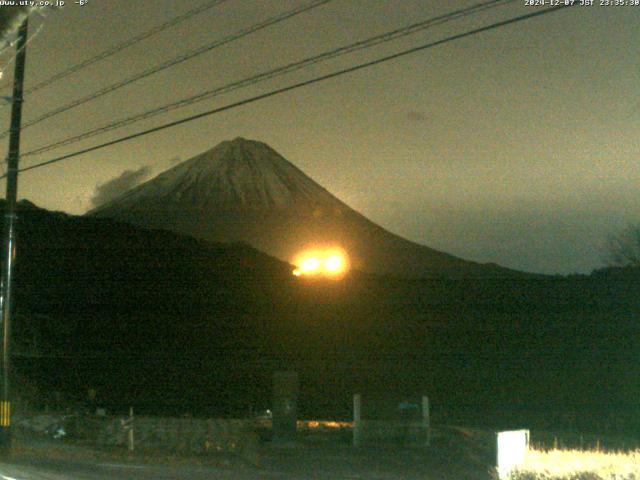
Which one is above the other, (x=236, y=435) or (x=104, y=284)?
(x=104, y=284)

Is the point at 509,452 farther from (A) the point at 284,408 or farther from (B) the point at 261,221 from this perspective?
(B) the point at 261,221

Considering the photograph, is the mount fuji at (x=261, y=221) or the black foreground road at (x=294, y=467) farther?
the mount fuji at (x=261, y=221)

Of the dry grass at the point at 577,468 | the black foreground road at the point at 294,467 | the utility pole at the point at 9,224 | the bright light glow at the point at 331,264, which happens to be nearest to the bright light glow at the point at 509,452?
the dry grass at the point at 577,468

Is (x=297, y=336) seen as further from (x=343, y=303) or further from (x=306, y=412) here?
(x=306, y=412)

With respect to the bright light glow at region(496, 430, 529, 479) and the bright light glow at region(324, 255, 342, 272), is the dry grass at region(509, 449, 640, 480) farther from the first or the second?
the bright light glow at region(324, 255, 342, 272)

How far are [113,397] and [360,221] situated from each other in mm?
106987

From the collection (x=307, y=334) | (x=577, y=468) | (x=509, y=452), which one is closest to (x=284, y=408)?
(x=509, y=452)

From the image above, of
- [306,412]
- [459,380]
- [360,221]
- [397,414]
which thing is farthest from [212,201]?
[397,414]

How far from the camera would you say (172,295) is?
6644 cm

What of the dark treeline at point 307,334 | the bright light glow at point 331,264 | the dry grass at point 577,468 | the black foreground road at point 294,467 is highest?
the bright light glow at point 331,264

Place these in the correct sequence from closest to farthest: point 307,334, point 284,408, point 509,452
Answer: point 509,452 → point 284,408 → point 307,334

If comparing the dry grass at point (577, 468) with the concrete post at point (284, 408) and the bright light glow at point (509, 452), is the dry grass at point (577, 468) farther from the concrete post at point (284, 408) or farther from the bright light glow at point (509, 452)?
the concrete post at point (284, 408)

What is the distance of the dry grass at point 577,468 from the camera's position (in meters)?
12.5

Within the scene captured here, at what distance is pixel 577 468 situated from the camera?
1317 centimetres
